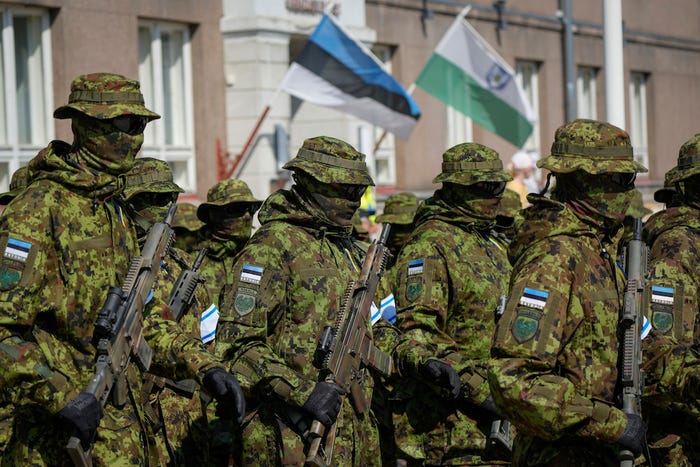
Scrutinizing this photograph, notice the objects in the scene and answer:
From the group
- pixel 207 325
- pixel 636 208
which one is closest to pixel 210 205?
pixel 207 325

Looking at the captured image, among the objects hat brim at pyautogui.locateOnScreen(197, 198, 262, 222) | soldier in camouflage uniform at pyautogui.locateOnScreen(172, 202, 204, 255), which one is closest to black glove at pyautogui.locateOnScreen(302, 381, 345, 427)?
hat brim at pyautogui.locateOnScreen(197, 198, 262, 222)

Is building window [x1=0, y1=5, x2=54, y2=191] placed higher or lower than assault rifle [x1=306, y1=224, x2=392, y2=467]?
higher

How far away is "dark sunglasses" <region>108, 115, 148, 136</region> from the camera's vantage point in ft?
17.3

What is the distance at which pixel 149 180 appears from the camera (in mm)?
7516

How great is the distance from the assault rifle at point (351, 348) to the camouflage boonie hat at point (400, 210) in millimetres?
3688

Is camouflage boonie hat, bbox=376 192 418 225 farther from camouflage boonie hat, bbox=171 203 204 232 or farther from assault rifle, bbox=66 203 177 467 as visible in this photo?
assault rifle, bbox=66 203 177 467

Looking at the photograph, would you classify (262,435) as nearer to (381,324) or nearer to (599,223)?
(381,324)

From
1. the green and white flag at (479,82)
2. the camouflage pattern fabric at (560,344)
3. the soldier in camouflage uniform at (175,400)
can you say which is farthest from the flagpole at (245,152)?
the camouflage pattern fabric at (560,344)

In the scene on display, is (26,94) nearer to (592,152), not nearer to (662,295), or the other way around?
(662,295)

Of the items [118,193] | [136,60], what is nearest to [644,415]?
[118,193]

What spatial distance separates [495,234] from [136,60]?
27.3ft

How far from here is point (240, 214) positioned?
29.5 feet

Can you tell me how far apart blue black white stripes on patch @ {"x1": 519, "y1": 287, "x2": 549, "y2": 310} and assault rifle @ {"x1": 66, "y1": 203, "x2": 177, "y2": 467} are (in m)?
1.53

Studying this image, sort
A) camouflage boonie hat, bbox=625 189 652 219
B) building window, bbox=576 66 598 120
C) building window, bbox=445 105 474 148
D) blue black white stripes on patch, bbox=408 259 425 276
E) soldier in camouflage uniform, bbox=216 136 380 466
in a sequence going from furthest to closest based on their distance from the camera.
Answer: building window, bbox=576 66 598 120 → building window, bbox=445 105 474 148 → camouflage boonie hat, bbox=625 189 652 219 → blue black white stripes on patch, bbox=408 259 425 276 → soldier in camouflage uniform, bbox=216 136 380 466
